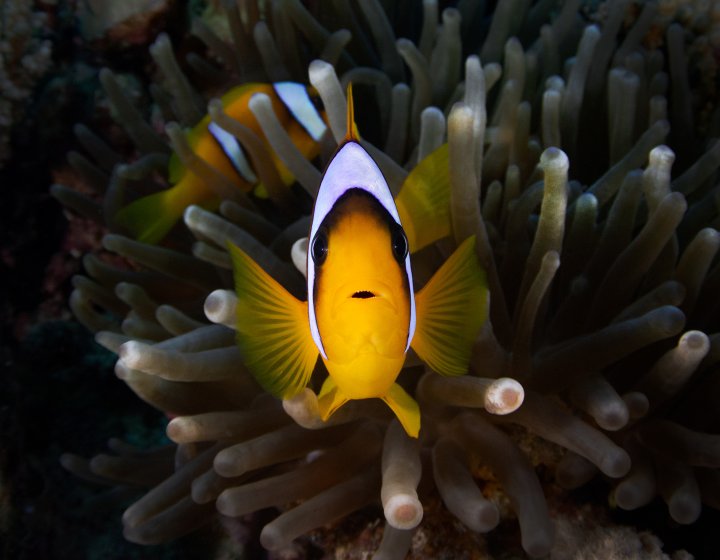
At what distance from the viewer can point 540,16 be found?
68.2 inches

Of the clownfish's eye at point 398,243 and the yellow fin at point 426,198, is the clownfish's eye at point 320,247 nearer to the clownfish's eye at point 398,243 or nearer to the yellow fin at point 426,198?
the clownfish's eye at point 398,243

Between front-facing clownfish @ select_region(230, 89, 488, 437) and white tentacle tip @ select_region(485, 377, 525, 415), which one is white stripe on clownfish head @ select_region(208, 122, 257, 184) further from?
white tentacle tip @ select_region(485, 377, 525, 415)

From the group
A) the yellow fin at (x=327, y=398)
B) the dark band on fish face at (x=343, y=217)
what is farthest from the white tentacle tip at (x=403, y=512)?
the dark band on fish face at (x=343, y=217)

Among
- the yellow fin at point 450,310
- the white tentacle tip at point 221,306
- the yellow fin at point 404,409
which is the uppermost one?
the white tentacle tip at point 221,306

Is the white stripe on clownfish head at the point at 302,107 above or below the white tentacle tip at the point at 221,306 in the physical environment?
below

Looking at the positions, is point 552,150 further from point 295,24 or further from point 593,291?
point 295,24

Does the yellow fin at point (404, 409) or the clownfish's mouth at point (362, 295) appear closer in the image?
the clownfish's mouth at point (362, 295)

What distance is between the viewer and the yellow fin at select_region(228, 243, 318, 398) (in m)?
0.79

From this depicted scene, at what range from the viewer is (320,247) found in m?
0.65

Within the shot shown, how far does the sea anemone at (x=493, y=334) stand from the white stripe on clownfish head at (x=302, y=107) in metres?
0.09

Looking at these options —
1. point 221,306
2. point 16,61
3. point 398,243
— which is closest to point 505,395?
point 398,243

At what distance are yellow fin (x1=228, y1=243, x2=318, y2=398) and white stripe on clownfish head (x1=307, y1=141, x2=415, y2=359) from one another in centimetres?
5

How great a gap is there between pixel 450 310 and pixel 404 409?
0.12 metres

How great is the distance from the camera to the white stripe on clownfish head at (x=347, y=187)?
69 cm
